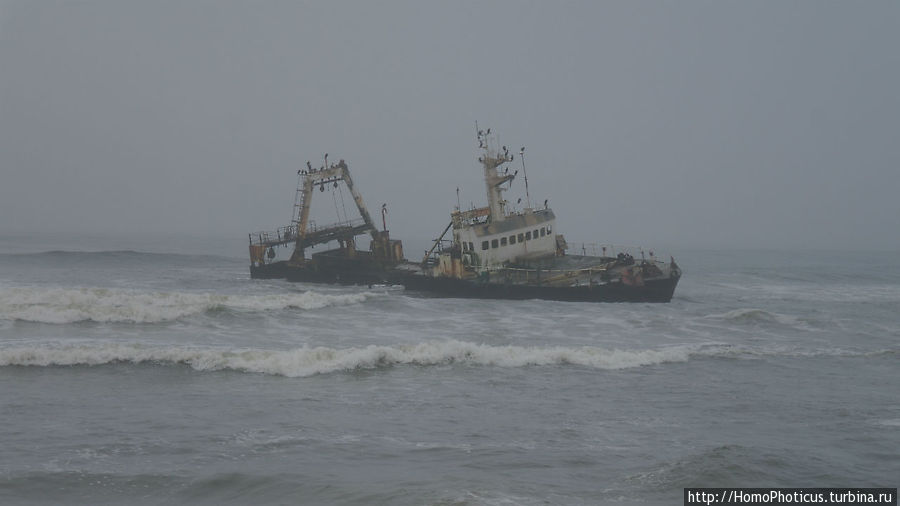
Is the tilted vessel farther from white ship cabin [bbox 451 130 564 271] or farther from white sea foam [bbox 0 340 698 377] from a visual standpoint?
white sea foam [bbox 0 340 698 377]

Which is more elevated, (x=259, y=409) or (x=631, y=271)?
(x=631, y=271)

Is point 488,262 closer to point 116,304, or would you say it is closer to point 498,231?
point 498,231

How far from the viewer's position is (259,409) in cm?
1498

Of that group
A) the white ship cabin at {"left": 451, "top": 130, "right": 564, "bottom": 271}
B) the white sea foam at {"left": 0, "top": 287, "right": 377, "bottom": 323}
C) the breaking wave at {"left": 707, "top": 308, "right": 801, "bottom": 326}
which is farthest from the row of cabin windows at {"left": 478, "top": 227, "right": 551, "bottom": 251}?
the breaking wave at {"left": 707, "top": 308, "right": 801, "bottom": 326}

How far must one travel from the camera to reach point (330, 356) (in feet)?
64.5

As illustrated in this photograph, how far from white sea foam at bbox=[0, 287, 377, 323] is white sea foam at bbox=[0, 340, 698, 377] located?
5479 mm

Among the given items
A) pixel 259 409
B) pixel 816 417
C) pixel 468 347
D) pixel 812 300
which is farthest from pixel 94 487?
pixel 812 300

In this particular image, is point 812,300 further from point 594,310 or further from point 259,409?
point 259,409

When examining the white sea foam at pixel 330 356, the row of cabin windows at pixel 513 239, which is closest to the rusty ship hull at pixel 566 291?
the row of cabin windows at pixel 513 239

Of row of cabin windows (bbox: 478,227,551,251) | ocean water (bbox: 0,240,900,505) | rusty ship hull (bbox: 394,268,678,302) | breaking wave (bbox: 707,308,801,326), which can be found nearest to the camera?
ocean water (bbox: 0,240,900,505)

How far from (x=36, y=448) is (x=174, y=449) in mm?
2289

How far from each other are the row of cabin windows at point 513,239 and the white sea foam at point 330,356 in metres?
16.1

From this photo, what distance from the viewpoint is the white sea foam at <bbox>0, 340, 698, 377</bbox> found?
18.7m

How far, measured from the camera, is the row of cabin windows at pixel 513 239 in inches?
1492
